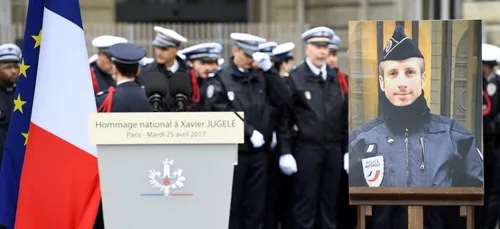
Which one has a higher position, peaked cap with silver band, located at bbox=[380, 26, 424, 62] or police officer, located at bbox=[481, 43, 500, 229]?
peaked cap with silver band, located at bbox=[380, 26, 424, 62]

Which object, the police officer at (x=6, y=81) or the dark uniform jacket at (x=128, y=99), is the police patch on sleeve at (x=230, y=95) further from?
the dark uniform jacket at (x=128, y=99)

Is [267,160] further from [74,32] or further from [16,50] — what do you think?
[74,32]

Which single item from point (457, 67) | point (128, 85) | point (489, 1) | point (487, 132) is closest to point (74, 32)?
point (128, 85)

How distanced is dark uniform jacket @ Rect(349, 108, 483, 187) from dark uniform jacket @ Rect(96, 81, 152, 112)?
157cm

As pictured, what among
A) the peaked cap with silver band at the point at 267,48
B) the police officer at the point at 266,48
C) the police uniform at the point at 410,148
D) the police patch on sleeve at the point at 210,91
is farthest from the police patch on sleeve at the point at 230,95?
the police uniform at the point at 410,148

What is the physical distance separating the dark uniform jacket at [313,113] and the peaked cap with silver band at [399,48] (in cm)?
393

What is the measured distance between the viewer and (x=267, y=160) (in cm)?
1169

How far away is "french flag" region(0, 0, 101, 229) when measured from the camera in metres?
8.16

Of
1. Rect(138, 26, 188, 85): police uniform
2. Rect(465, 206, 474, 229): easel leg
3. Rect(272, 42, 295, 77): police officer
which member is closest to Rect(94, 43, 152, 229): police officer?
Rect(465, 206, 474, 229): easel leg

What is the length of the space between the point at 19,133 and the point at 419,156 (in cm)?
234

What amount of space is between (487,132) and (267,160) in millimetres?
1880

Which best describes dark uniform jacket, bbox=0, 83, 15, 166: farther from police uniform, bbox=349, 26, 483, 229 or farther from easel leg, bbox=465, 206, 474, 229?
easel leg, bbox=465, 206, 474, 229

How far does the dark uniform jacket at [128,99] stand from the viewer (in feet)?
29.3

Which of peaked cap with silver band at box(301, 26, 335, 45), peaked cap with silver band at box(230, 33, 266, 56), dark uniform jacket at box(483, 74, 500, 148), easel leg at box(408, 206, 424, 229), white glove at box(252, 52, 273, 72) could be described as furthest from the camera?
peaked cap with silver band at box(301, 26, 335, 45)
